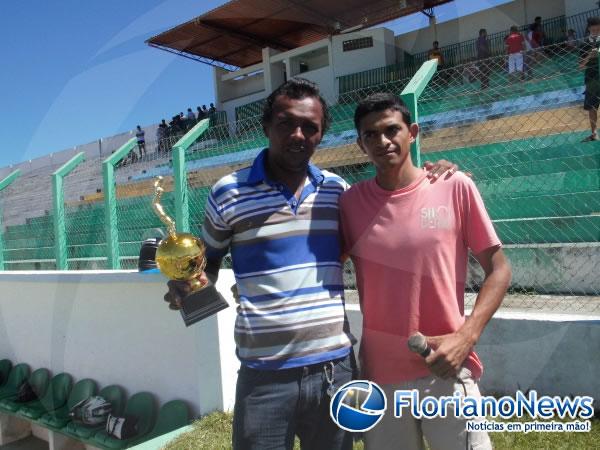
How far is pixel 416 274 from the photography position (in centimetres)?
155

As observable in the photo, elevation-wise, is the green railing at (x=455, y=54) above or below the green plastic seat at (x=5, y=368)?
above

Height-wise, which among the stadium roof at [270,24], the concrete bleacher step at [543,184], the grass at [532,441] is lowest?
the grass at [532,441]

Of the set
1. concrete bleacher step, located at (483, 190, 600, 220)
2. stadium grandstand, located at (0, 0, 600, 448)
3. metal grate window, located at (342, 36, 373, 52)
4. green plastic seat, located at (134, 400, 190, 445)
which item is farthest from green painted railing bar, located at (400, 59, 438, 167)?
metal grate window, located at (342, 36, 373, 52)

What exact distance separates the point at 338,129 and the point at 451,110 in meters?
0.86

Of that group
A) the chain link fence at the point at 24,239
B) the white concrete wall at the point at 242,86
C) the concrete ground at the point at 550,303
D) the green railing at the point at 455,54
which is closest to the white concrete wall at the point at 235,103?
the white concrete wall at the point at 242,86

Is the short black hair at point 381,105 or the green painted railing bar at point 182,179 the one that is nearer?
the short black hair at point 381,105

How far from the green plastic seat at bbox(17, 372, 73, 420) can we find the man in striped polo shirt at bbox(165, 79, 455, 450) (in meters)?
3.96

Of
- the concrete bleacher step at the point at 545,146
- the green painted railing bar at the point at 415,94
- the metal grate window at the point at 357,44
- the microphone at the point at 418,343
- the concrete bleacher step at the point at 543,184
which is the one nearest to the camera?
the microphone at the point at 418,343

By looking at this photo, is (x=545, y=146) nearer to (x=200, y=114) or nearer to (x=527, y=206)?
(x=527, y=206)

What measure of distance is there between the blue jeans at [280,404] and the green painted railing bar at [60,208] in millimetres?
3920

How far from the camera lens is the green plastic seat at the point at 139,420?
3.89 meters

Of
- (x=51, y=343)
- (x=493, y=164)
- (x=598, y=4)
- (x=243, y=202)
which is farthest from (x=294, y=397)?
(x=598, y=4)

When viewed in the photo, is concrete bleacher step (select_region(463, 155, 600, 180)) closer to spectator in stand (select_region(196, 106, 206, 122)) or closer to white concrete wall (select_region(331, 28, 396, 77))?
white concrete wall (select_region(331, 28, 396, 77))

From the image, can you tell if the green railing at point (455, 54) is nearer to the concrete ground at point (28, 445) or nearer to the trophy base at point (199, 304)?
the concrete ground at point (28, 445)
